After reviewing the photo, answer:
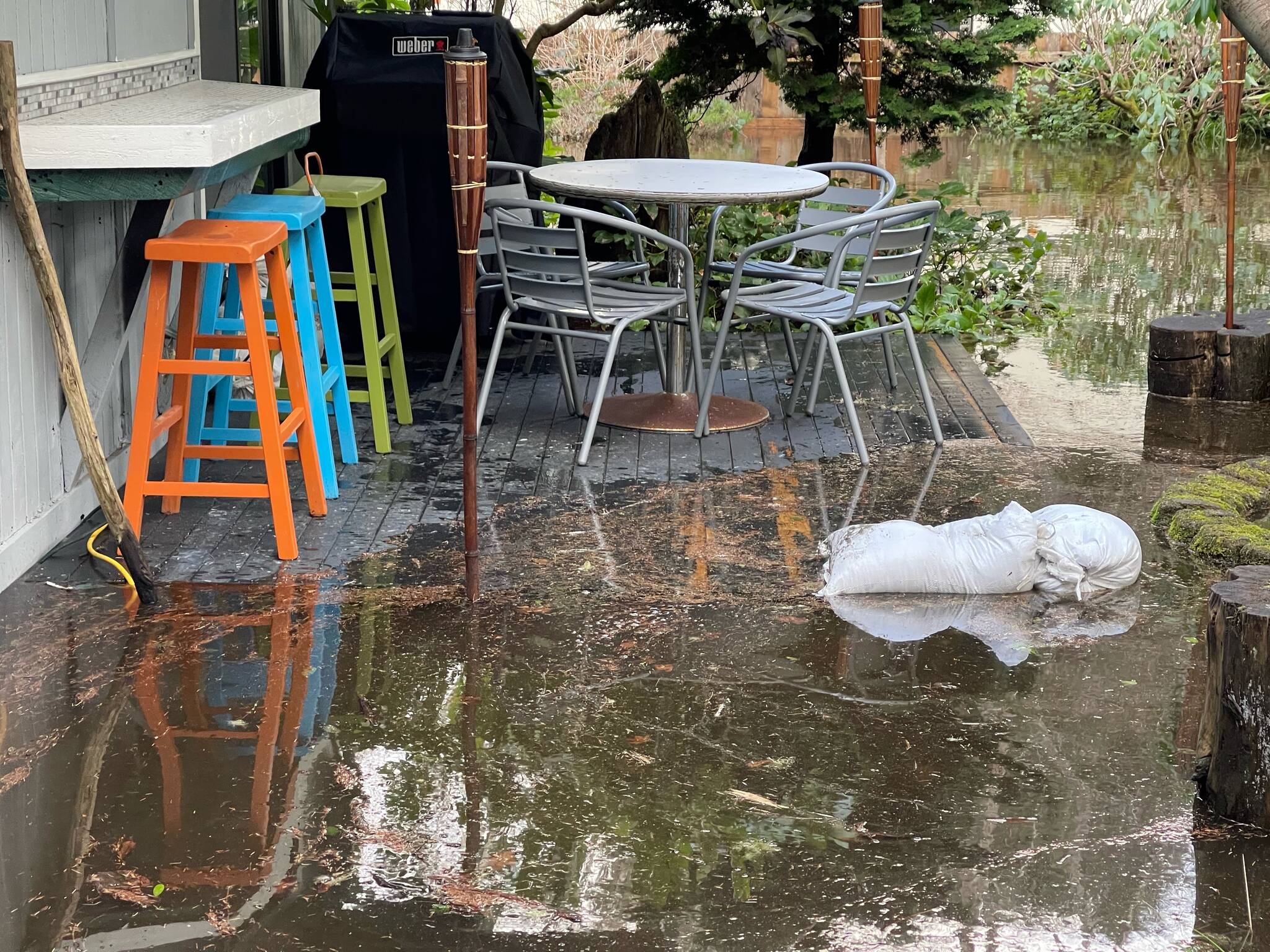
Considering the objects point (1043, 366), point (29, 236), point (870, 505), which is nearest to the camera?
point (29, 236)

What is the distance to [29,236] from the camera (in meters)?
3.96

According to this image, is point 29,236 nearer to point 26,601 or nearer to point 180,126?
point 180,126

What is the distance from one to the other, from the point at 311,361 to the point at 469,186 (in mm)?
1301

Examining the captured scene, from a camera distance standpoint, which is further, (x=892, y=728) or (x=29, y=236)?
(x=29, y=236)

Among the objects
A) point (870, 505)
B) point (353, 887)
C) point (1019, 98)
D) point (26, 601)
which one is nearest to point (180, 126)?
point (26, 601)

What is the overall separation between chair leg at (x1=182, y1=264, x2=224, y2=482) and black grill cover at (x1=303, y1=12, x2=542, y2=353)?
1.96 meters

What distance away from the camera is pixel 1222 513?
4848mm

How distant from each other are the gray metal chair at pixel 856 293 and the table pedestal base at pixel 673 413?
95 millimetres

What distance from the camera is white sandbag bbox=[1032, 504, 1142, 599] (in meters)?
4.36

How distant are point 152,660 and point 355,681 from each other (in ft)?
1.83

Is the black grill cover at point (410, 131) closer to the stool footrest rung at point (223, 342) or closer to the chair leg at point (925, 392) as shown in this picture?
the stool footrest rung at point (223, 342)

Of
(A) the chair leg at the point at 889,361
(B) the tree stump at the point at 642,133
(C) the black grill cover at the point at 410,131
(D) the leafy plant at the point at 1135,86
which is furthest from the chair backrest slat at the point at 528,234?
(D) the leafy plant at the point at 1135,86

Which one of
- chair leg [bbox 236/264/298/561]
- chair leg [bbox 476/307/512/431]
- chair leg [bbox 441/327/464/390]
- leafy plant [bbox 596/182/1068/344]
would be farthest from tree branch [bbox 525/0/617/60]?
chair leg [bbox 236/264/298/561]

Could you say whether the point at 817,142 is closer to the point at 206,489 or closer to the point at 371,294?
the point at 371,294
